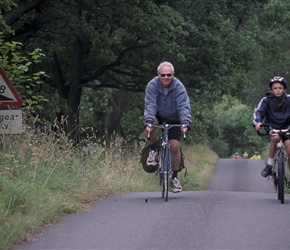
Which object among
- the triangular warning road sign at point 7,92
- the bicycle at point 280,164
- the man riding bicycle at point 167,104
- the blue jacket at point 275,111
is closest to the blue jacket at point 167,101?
the man riding bicycle at point 167,104

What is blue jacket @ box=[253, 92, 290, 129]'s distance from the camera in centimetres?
1203

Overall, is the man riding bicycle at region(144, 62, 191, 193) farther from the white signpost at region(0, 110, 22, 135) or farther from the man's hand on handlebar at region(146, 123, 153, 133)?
the white signpost at region(0, 110, 22, 135)

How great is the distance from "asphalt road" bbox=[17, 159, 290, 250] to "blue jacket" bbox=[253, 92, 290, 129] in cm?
109

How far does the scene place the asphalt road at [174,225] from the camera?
825cm

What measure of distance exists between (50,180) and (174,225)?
92.6 inches

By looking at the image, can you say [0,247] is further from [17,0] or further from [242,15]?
[242,15]

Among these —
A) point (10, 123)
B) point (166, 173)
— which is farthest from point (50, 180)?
point (166, 173)

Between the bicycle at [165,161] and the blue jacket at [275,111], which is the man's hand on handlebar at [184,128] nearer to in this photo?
the bicycle at [165,161]

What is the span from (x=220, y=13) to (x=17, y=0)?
916cm

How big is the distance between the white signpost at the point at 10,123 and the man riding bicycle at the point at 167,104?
5.82 ft

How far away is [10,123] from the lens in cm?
1210

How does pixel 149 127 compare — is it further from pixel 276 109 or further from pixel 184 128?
pixel 276 109

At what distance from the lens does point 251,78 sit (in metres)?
44.3

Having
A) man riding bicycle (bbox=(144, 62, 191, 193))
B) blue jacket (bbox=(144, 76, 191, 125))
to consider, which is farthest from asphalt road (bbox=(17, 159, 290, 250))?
blue jacket (bbox=(144, 76, 191, 125))
